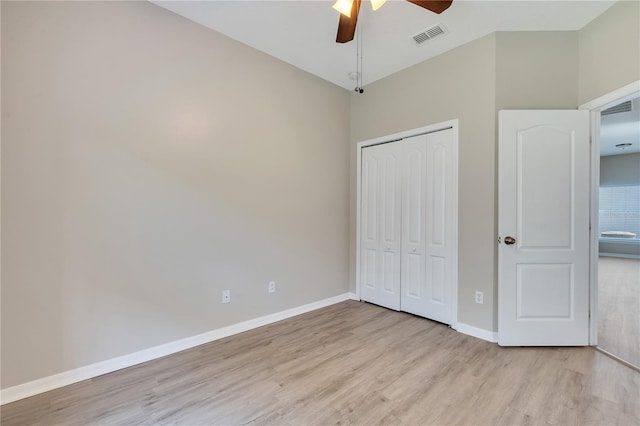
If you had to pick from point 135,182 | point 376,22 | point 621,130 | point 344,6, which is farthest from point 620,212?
point 135,182

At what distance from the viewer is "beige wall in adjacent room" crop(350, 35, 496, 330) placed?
2.70 metres

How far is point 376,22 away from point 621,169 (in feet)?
29.7

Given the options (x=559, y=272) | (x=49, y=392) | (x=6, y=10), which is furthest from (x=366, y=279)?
(x=6, y=10)

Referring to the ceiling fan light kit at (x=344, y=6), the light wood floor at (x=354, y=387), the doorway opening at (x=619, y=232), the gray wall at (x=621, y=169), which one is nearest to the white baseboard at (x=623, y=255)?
the doorway opening at (x=619, y=232)

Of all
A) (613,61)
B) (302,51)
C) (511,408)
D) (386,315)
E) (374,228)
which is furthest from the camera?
(374,228)

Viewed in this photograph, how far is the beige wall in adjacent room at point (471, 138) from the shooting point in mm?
2699

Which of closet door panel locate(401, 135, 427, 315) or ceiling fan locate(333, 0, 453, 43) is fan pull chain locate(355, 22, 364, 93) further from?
closet door panel locate(401, 135, 427, 315)

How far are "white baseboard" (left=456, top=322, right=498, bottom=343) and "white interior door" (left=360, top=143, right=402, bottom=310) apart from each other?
79 cm

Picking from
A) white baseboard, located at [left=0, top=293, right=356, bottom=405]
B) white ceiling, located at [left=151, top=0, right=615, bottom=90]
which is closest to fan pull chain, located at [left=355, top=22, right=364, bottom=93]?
white ceiling, located at [left=151, top=0, right=615, bottom=90]

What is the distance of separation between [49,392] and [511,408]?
119 inches

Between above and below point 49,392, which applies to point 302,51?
above

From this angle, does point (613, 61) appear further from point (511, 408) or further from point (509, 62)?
point (511, 408)

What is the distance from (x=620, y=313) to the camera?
10.9 ft

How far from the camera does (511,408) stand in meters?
1.74
